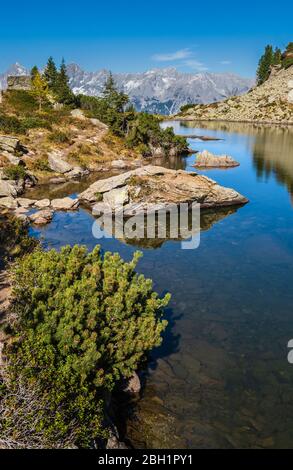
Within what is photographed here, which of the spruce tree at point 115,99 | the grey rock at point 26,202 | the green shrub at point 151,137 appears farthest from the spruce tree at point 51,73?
the grey rock at point 26,202

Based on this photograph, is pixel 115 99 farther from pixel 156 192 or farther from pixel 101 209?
pixel 101 209

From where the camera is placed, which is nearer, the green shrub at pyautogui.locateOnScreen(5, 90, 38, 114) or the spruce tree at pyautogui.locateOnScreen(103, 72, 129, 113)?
the spruce tree at pyautogui.locateOnScreen(103, 72, 129, 113)

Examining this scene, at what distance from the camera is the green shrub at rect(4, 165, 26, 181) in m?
45.2

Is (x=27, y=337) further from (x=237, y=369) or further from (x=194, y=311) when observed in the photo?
(x=194, y=311)

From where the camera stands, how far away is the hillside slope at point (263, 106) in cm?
15888

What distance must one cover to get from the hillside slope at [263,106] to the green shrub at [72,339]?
14998 cm

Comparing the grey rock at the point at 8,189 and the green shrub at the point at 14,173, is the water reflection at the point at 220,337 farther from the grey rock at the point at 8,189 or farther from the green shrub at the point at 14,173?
the green shrub at the point at 14,173

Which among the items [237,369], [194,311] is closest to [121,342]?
[237,369]

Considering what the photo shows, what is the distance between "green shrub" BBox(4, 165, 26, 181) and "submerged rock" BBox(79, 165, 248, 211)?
411 inches

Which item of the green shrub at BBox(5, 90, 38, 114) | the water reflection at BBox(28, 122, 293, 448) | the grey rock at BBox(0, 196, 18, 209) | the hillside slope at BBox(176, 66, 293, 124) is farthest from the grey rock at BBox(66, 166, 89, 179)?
the hillside slope at BBox(176, 66, 293, 124)

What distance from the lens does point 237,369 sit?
50.8 ft

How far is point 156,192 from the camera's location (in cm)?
3797

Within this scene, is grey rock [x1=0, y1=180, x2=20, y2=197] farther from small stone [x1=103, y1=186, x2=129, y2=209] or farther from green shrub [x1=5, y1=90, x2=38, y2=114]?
green shrub [x1=5, y1=90, x2=38, y2=114]

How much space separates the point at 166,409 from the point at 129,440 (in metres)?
1.96
